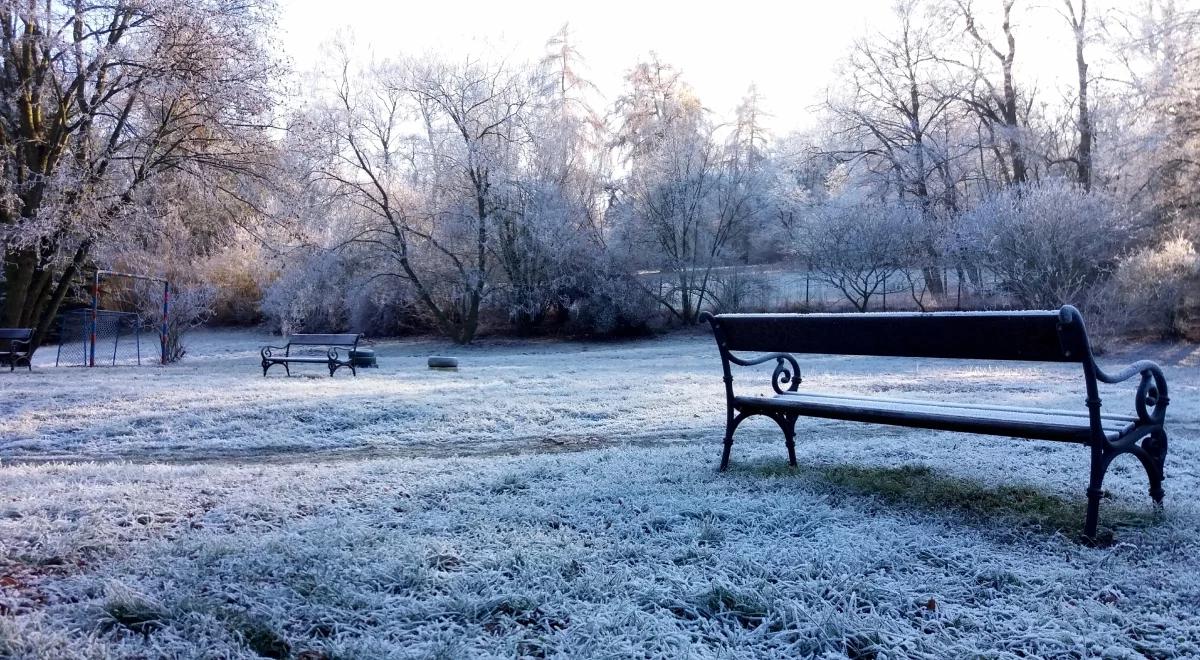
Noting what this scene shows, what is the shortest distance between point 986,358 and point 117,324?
69.4 feet

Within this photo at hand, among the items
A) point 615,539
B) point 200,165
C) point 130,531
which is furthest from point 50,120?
point 615,539

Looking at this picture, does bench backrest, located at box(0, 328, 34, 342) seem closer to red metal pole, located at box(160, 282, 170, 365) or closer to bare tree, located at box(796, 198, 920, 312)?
red metal pole, located at box(160, 282, 170, 365)

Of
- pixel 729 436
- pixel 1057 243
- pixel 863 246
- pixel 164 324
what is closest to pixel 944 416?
pixel 729 436

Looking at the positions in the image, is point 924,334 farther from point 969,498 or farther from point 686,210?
point 686,210

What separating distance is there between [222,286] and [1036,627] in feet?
105

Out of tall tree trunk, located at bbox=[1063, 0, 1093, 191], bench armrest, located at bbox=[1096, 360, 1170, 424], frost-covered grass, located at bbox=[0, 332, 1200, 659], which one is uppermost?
tall tree trunk, located at bbox=[1063, 0, 1093, 191]

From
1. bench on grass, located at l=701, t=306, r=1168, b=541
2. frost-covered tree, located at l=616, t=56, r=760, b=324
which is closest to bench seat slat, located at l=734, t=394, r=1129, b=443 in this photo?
bench on grass, located at l=701, t=306, r=1168, b=541

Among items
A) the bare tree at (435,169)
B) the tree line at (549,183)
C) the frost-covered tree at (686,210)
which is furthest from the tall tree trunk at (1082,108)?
the bare tree at (435,169)

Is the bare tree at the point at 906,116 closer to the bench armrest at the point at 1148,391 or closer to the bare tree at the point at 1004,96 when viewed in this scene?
the bare tree at the point at 1004,96

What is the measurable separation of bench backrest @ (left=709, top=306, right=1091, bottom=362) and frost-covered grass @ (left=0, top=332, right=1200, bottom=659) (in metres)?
0.72

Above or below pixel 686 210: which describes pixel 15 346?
below

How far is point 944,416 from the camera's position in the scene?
3592 millimetres

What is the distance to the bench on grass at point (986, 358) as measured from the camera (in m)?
3.09

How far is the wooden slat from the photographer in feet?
10.3
